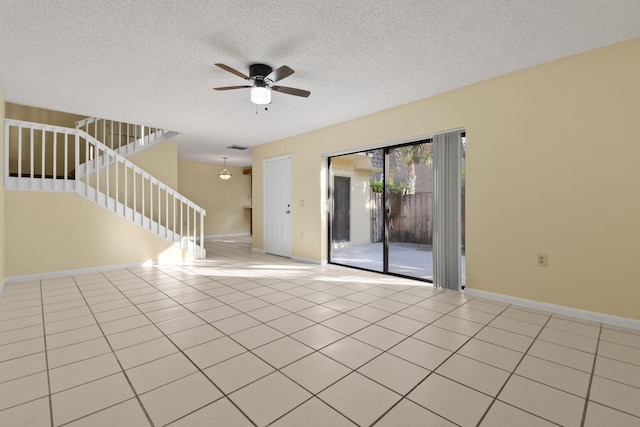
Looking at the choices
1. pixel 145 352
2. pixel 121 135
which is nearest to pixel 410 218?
pixel 145 352

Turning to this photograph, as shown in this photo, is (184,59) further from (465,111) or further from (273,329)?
(465,111)

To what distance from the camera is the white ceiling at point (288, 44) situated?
93.7 inches

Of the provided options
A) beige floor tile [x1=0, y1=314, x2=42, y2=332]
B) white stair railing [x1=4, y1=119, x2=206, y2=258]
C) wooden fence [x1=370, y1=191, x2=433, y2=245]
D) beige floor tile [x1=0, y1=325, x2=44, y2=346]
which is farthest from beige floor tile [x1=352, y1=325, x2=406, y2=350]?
white stair railing [x1=4, y1=119, x2=206, y2=258]

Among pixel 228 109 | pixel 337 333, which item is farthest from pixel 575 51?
pixel 228 109

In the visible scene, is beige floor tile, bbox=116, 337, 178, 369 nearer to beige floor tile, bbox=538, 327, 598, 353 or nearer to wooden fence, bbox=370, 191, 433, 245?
beige floor tile, bbox=538, 327, 598, 353

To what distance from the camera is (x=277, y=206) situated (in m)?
6.97

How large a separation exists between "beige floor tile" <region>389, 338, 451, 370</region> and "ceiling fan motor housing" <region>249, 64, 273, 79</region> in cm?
306

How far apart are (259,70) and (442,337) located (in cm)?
325

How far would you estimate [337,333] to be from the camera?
265 cm

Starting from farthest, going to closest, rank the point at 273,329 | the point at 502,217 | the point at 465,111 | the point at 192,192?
1. the point at 192,192
2. the point at 465,111
3. the point at 502,217
4. the point at 273,329

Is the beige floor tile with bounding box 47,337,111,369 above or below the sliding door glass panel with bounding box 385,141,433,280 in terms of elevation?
below

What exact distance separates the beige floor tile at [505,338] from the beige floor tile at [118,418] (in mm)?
2550

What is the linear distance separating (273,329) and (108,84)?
3718 millimetres

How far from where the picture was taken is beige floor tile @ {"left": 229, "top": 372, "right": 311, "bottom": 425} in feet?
5.29
